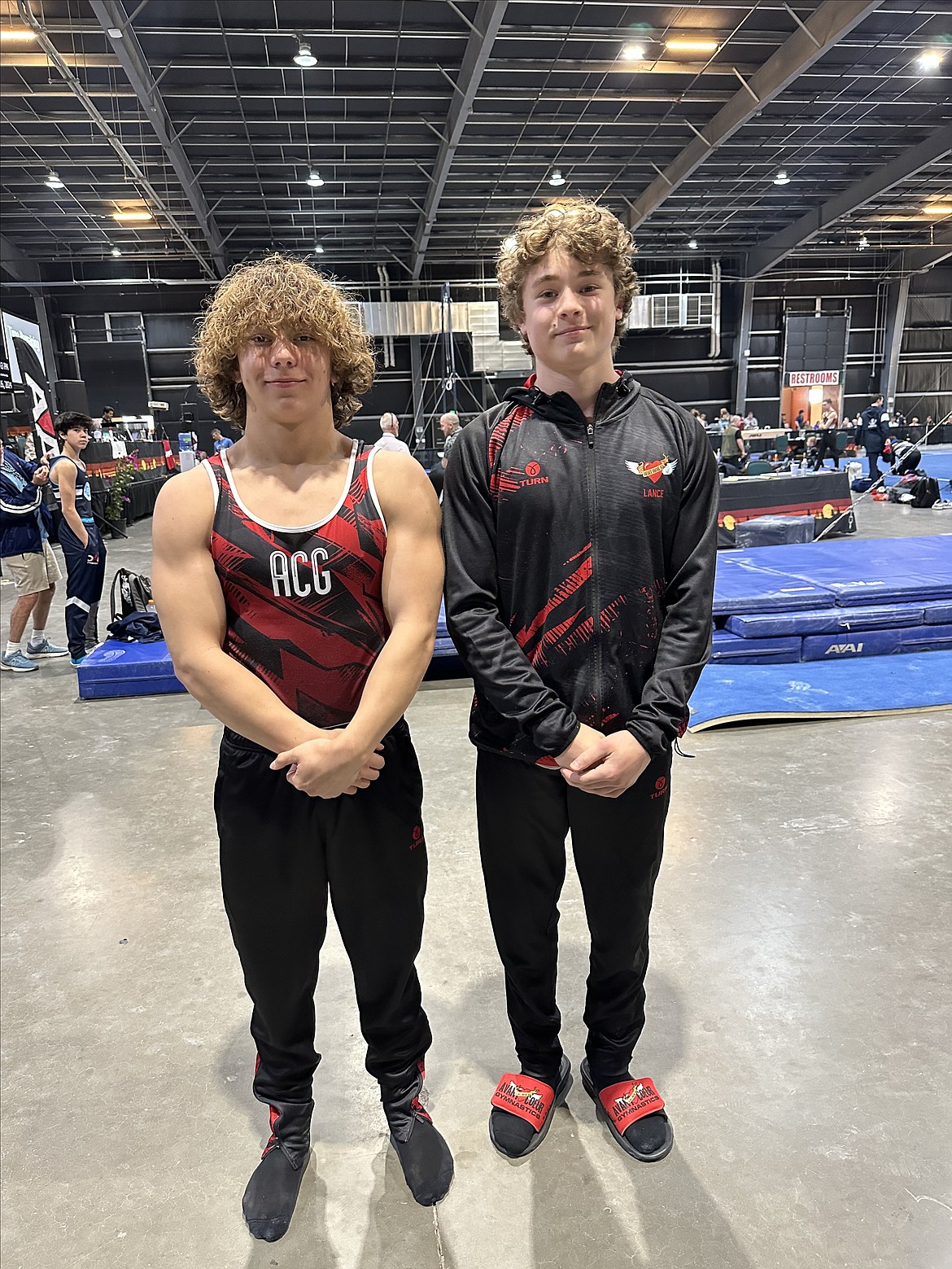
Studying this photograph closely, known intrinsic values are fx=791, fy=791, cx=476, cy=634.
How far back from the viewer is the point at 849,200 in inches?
698

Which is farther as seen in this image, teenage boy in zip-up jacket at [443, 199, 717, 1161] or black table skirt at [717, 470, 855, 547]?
black table skirt at [717, 470, 855, 547]

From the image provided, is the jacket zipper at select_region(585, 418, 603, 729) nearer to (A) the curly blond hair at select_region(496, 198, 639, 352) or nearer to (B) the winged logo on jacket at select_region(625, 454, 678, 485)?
(B) the winged logo on jacket at select_region(625, 454, 678, 485)

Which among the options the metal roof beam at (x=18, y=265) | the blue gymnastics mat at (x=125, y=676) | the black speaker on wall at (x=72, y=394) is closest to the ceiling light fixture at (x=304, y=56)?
the black speaker on wall at (x=72, y=394)

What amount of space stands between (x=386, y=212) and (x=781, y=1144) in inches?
753

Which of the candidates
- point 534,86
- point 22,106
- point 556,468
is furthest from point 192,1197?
point 22,106

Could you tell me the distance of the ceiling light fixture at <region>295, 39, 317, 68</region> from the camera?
33.5 ft

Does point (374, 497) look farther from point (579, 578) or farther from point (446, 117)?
point (446, 117)

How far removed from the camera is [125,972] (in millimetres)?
2498

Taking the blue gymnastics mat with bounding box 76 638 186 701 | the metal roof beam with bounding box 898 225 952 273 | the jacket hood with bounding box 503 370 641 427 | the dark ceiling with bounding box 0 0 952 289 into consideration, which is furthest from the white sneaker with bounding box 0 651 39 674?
the metal roof beam with bounding box 898 225 952 273

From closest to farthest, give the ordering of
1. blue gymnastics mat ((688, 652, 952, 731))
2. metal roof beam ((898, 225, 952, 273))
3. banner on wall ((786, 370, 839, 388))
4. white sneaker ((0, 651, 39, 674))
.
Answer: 1. blue gymnastics mat ((688, 652, 952, 731))
2. white sneaker ((0, 651, 39, 674))
3. metal roof beam ((898, 225, 952, 273))
4. banner on wall ((786, 370, 839, 388))

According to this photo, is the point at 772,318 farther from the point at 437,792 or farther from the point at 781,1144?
the point at 781,1144

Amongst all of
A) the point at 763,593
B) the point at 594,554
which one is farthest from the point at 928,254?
the point at 594,554

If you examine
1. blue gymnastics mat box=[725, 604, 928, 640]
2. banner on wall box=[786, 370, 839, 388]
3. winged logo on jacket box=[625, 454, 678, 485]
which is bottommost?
blue gymnastics mat box=[725, 604, 928, 640]

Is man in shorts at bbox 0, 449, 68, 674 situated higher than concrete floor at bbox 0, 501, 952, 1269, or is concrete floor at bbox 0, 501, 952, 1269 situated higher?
man in shorts at bbox 0, 449, 68, 674
